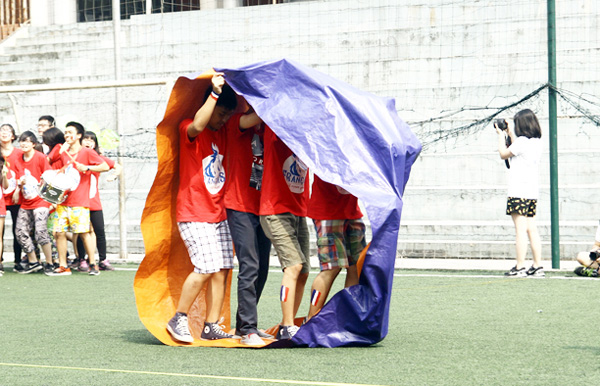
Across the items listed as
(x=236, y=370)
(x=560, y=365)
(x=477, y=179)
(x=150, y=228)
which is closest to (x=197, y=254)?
(x=150, y=228)

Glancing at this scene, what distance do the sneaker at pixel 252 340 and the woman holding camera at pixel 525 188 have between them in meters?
4.76

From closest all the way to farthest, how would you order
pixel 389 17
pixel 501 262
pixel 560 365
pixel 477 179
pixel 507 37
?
1. pixel 560 365
2. pixel 501 262
3. pixel 477 179
4. pixel 507 37
5. pixel 389 17

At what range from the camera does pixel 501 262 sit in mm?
11508

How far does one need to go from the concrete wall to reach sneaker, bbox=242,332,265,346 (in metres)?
6.72

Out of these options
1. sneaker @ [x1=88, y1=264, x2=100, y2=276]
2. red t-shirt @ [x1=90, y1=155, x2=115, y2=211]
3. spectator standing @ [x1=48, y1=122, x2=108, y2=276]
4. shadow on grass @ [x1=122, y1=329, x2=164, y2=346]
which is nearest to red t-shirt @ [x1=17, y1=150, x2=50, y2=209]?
spectator standing @ [x1=48, y1=122, x2=108, y2=276]

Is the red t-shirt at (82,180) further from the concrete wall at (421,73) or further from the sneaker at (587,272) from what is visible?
the sneaker at (587,272)

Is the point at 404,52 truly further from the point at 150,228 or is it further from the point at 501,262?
the point at 150,228

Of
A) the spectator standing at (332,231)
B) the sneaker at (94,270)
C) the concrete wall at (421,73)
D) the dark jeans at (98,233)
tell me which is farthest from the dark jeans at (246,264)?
the concrete wall at (421,73)

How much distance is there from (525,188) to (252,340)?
4.95 m

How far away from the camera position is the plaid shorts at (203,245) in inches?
231

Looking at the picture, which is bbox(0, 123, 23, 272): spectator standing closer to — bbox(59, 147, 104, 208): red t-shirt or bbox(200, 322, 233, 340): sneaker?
bbox(59, 147, 104, 208): red t-shirt

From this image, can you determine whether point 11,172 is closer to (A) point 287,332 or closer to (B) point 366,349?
(A) point 287,332

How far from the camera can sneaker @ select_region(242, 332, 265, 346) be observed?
5.71 metres

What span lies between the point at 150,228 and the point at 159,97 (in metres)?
9.72
